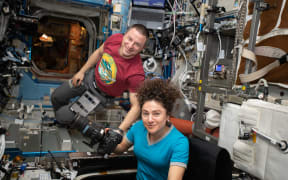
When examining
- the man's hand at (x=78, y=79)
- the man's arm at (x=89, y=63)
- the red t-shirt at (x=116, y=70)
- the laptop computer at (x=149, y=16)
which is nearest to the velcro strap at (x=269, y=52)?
the red t-shirt at (x=116, y=70)

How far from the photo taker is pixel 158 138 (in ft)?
5.16

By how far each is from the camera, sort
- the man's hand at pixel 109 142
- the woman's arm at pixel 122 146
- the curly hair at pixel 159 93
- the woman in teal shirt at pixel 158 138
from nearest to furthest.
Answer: the woman in teal shirt at pixel 158 138 → the curly hair at pixel 159 93 → the man's hand at pixel 109 142 → the woman's arm at pixel 122 146

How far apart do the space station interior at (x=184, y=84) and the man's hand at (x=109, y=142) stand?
57mm

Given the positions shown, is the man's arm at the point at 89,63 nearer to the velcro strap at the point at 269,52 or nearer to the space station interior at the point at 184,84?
the space station interior at the point at 184,84

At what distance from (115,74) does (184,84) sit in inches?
50.6

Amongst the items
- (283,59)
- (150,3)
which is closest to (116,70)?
(283,59)

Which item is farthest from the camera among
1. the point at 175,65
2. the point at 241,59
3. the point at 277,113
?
the point at 175,65

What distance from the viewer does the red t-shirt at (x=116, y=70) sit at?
266 cm

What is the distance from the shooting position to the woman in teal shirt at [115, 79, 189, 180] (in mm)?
1437

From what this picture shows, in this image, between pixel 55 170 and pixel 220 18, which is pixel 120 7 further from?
pixel 55 170

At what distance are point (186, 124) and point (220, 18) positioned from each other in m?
1.45

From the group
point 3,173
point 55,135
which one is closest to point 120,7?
point 55,135

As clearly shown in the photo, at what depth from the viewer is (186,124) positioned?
110 inches

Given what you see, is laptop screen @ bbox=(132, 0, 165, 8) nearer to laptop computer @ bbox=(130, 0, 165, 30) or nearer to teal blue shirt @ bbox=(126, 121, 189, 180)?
laptop computer @ bbox=(130, 0, 165, 30)
